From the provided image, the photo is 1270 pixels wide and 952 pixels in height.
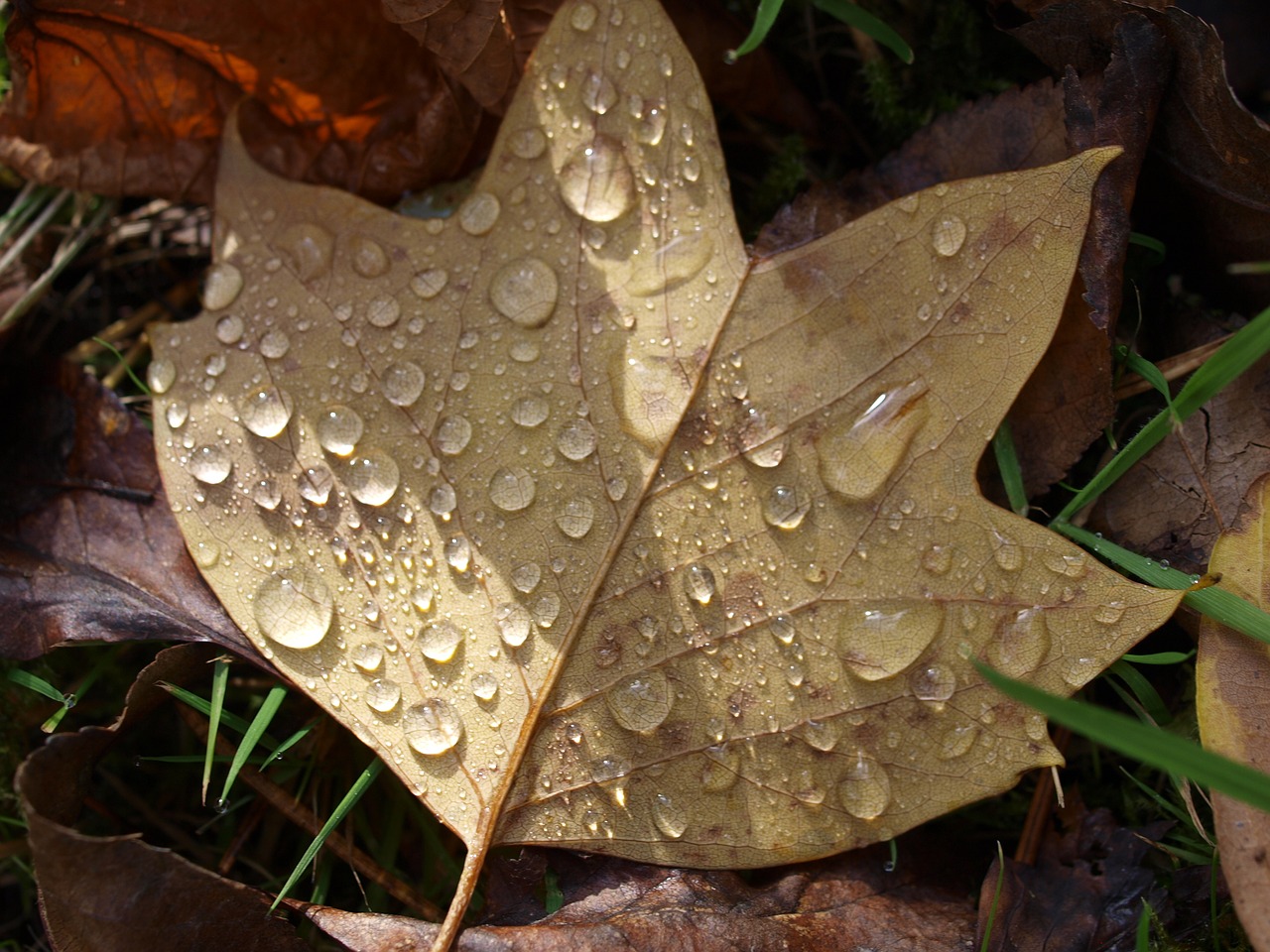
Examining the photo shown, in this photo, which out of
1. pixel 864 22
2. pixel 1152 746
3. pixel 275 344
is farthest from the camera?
pixel 864 22

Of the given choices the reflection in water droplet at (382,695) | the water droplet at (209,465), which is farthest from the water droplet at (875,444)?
the water droplet at (209,465)

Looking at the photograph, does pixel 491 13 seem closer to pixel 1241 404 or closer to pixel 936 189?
pixel 936 189

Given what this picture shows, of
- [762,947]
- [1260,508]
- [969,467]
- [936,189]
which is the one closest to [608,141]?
[936,189]

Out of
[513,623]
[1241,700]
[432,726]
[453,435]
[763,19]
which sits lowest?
[1241,700]

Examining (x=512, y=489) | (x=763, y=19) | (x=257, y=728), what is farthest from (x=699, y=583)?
(x=763, y=19)

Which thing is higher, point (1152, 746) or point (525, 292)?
point (525, 292)

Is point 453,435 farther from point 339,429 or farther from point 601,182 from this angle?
point 601,182

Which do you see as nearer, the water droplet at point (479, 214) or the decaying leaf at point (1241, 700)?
the decaying leaf at point (1241, 700)

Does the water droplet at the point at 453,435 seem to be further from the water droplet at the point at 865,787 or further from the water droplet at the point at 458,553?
the water droplet at the point at 865,787
